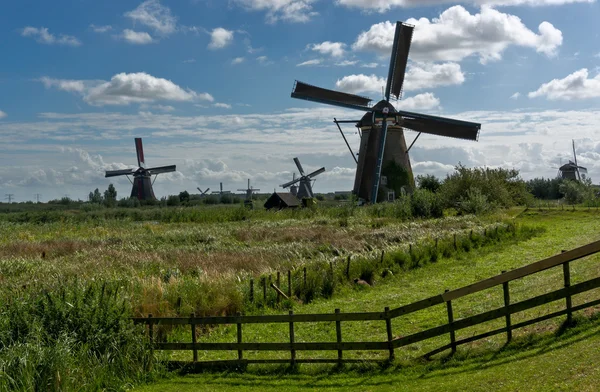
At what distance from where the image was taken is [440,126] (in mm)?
49656

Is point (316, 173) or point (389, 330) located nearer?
point (389, 330)

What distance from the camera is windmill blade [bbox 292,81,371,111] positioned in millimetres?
49469

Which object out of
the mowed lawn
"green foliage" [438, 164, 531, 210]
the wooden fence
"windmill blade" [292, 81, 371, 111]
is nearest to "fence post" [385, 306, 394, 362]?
the wooden fence

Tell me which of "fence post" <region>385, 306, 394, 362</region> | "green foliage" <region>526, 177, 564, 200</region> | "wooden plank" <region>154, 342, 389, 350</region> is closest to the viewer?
"fence post" <region>385, 306, 394, 362</region>

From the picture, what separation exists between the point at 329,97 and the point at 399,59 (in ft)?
20.8

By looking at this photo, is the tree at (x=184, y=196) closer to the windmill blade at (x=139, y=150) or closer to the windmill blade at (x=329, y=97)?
the windmill blade at (x=139, y=150)

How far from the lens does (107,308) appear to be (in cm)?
1171

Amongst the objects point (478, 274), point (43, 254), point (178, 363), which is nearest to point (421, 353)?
point (178, 363)

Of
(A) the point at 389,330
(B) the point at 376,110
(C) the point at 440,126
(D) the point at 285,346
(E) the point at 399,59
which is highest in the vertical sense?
(E) the point at 399,59

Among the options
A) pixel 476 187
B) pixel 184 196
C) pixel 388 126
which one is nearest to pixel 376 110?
pixel 388 126

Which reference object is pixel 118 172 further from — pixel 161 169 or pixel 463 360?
pixel 463 360

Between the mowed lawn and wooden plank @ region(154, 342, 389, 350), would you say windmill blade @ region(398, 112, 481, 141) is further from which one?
wooden plank @ region(154, 342, 389, 350)

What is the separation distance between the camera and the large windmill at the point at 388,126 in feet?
160

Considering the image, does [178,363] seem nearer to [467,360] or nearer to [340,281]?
[467,360]
